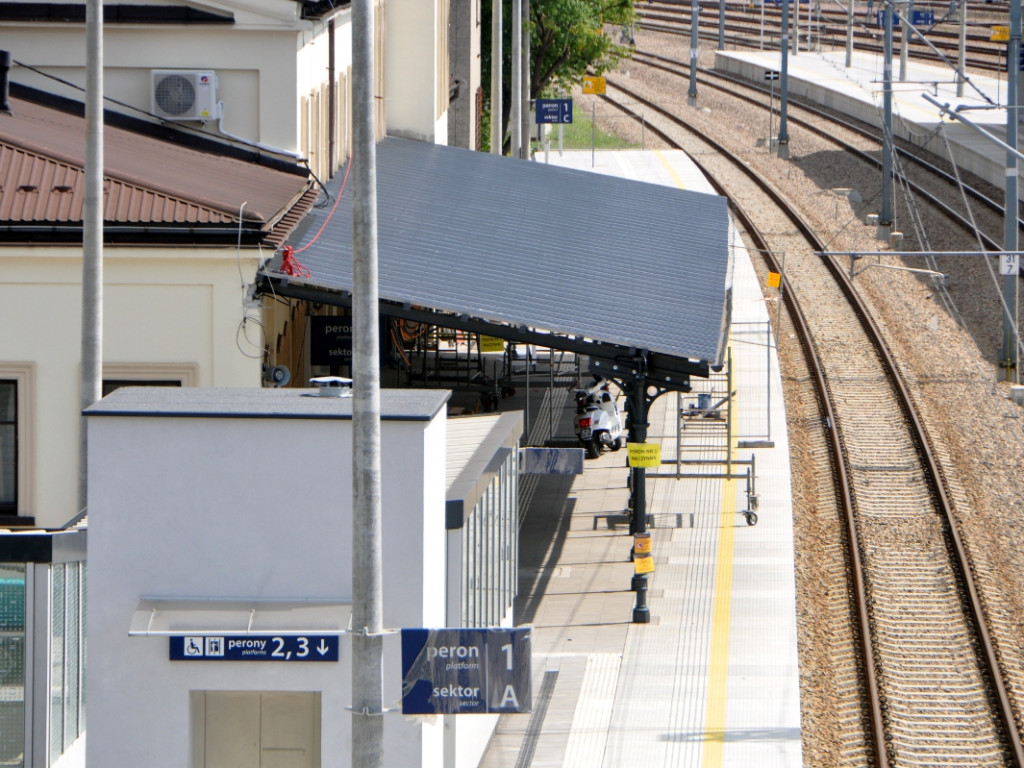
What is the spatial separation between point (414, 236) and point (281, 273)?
144 inches

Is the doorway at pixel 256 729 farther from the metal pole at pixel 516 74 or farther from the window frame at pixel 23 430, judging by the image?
the metal pole at pixel 516 74

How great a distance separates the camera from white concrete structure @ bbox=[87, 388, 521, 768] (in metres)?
10.2

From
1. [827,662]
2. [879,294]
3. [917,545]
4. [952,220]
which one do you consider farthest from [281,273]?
[952,220]

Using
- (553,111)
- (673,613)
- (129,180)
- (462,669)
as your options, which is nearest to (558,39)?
(553,111)

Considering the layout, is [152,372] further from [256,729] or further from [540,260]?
[256,729]

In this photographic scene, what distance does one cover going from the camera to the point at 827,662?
52.1 feet

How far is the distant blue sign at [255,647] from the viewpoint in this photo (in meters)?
10.0

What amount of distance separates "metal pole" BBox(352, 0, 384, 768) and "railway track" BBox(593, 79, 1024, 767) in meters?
6.22

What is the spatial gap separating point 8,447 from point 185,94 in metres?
4.84

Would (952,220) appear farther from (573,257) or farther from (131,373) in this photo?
(131,373)

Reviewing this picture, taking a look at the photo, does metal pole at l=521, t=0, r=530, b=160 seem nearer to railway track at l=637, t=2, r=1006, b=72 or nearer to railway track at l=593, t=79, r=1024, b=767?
railway track at l=593, t=79, r=1024, b=767

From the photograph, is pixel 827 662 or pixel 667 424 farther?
pixel 667 424

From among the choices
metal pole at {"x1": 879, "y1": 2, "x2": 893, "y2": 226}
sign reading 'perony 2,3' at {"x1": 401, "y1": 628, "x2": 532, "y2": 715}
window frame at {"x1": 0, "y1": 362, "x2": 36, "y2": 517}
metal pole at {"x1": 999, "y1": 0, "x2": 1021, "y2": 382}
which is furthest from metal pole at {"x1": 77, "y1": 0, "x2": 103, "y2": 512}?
metal pole at {"x1": 879, "y1": 2, "x2": 893, "y2": 226}

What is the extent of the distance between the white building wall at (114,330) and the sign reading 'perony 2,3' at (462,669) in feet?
22.6
